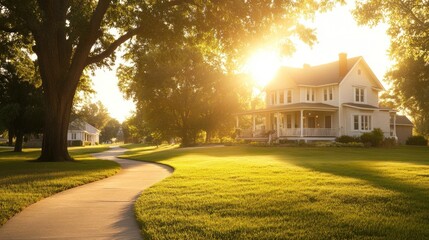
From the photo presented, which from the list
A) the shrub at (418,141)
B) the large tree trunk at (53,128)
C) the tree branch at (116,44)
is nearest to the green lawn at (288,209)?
the tree branch at (116,44)

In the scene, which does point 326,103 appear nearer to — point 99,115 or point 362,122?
point 362,122

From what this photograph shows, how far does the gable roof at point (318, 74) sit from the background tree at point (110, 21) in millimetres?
24211

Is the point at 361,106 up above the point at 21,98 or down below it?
below

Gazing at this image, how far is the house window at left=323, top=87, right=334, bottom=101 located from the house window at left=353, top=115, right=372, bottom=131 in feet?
10.5

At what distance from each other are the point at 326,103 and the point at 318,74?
4455mm

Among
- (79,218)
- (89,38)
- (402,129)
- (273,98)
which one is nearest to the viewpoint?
(79,218)

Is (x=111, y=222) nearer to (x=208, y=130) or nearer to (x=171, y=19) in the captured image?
(x=171, y=19)

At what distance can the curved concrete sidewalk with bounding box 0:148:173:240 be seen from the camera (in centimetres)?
614

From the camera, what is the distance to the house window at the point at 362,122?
41.7 meters

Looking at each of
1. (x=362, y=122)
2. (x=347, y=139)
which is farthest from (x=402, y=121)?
(x=347, y=139)

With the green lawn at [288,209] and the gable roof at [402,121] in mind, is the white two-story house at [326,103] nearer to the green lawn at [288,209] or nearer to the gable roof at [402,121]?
the gable roof at [402,121]

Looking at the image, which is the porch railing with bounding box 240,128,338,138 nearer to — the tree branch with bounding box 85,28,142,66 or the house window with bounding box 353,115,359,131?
the house window with bounding box 353,115,359,131

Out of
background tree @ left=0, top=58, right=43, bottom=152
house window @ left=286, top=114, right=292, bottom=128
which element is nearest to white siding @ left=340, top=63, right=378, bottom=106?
house window @ left=286, top=114, right=292, bottom=128

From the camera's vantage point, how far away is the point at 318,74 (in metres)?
45.9
